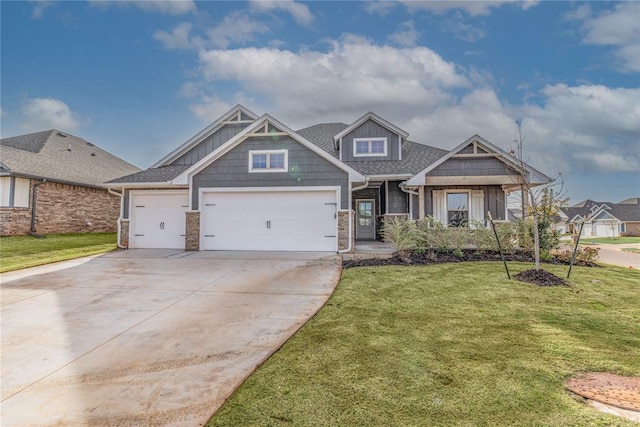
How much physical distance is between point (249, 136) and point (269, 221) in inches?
132

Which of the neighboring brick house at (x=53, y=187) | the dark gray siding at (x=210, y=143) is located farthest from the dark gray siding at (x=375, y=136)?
the neighboring brick house at (x=53, y=187)

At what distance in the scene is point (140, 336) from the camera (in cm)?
426

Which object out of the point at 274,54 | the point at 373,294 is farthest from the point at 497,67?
the point at 373,294

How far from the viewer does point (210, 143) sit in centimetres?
1536

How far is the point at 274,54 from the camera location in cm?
1458

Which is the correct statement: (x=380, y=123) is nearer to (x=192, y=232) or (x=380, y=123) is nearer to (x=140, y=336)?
(x=192, y=232)

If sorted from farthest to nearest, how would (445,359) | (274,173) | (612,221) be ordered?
(612,221)
(274,173)
(445,359)

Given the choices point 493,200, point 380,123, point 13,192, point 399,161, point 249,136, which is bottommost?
point 493,200

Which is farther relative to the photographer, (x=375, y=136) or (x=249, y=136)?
(x=375, y=136)

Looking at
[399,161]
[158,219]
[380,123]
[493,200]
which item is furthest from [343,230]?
[158,219]

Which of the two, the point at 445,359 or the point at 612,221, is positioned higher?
the point at 612,221

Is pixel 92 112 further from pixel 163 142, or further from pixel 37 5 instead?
pixel 37 5

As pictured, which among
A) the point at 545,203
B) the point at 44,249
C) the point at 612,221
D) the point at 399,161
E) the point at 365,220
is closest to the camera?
the point at 545,203

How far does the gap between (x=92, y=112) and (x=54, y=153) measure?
389 cm
